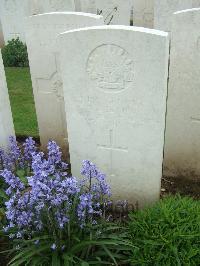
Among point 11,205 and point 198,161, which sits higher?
point 11,205

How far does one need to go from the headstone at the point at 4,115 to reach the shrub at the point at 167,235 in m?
1.75

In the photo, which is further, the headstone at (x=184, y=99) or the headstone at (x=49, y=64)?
the headstone at (x=49, y=64)

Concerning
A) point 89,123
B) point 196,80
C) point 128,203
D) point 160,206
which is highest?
point 196,80

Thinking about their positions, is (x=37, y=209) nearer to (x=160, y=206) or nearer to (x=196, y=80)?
(x=160, y=206)

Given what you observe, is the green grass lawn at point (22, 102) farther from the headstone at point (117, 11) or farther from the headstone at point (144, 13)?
the headstone at point (144, 13)

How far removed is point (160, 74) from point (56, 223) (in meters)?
1.40

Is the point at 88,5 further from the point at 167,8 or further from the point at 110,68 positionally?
the point at 110,68

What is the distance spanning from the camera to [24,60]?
850 cm

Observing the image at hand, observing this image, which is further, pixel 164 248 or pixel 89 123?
pixel 89 123

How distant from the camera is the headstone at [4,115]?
3.86 meters

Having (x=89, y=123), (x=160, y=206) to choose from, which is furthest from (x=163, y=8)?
(x=160, y=206)

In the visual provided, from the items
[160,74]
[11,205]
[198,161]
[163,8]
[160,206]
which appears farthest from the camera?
[163,8]

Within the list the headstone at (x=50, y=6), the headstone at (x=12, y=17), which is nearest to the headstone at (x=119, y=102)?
the headstone at (x=50, y=6)

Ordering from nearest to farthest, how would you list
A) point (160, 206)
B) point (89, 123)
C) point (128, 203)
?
1. point (160, 206)
2. point (89, 123)
3. point (128, 203)
